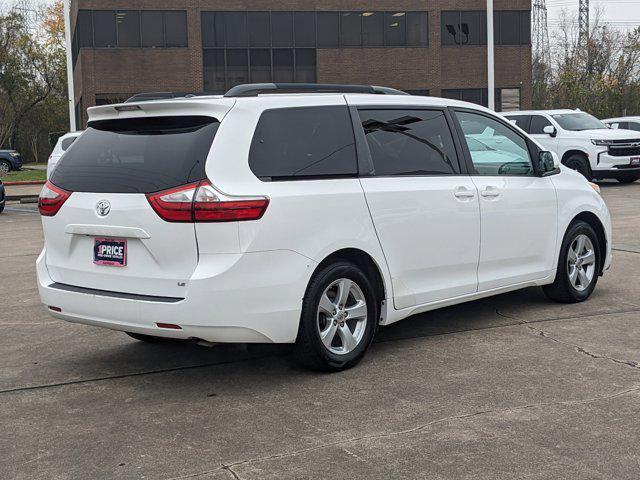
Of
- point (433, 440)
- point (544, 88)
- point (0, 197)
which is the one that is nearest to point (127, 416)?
point (433, 440)

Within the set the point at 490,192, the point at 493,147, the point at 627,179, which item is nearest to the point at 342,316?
the point at 490,192

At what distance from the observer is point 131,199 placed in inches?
209

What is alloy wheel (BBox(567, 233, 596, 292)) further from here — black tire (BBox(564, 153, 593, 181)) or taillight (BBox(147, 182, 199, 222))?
black tire (BBox(564, 153, 593, 181))

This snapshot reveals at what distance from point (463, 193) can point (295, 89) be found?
146cm

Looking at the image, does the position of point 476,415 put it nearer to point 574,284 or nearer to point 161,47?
point 574,284

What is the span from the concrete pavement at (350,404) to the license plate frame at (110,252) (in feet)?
2.61

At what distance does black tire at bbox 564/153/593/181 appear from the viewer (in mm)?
21703

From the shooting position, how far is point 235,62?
5097cm

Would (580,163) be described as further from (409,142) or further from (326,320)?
(326,320)

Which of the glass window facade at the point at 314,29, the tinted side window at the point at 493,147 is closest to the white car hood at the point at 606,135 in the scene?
the tinted side window at the point at 493,147

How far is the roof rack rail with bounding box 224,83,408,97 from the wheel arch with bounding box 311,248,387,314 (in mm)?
1101

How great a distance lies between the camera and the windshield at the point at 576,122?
22.1 metres

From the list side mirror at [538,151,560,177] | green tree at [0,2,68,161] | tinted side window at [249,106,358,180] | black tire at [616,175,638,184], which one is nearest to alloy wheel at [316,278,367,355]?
tinted side window at [249,106,358,180]

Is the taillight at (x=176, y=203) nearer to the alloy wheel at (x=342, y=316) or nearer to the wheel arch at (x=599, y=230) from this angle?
the alloy wheel at (x=342, y=316)
